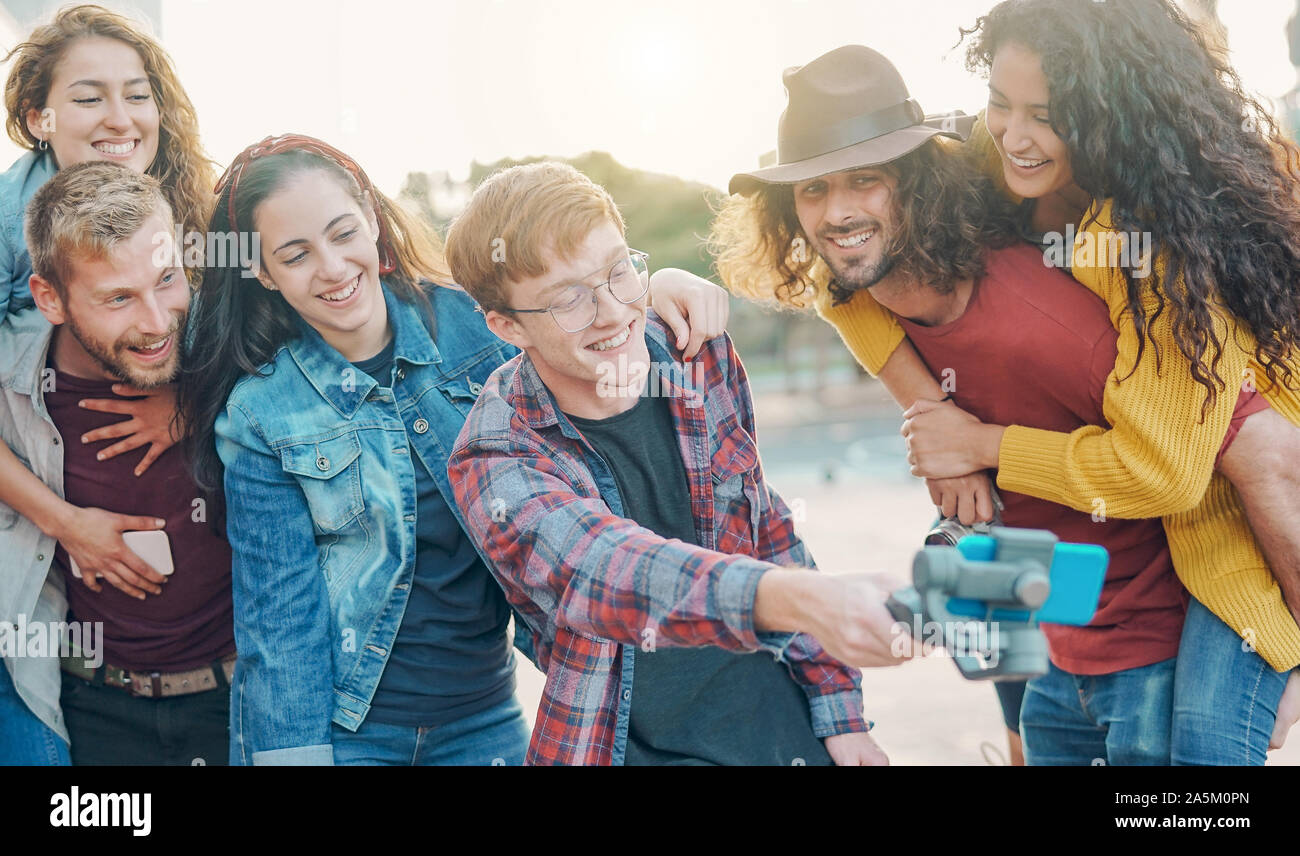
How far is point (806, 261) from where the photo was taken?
A: 2732 mm

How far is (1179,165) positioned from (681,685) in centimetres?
142

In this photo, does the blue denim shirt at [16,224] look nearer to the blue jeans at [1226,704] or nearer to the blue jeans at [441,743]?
the blue jeans at [441,743]

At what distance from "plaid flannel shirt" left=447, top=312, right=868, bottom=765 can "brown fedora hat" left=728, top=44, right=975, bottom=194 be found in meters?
0.49

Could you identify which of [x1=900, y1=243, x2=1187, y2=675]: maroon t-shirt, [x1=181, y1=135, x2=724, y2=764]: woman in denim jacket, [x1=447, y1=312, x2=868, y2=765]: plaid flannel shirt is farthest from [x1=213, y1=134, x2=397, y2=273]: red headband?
[x1=900, y1=243, x2=1187, y2=675]: maroon t-shirt

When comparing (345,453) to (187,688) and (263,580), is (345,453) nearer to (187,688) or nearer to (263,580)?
(263,580)

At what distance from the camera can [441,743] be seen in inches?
95.4

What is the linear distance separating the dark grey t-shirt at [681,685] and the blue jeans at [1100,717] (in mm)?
665

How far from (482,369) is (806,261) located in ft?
2.80

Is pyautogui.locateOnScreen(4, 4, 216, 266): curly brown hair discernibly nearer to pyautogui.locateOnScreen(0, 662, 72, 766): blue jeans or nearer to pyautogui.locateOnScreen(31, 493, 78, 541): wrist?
pyautogui.locateOnScreen(31, 493, 78, 541): wrist

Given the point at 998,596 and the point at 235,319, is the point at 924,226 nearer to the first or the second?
the point at 998,596

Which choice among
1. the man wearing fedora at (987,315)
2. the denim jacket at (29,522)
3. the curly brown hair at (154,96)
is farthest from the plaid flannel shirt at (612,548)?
the denim jacket at (29,522)

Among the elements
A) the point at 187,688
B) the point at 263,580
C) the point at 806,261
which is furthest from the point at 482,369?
the point at 187,688

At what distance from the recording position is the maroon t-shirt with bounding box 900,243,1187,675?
2.26 meters

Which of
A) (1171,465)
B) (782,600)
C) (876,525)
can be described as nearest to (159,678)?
(782,600)
